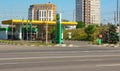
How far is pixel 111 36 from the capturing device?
77.5 meters

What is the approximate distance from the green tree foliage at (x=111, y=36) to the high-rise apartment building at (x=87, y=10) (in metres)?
62.8

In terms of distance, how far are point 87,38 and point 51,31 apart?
11644 mm

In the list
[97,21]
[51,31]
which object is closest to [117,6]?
[51,31]

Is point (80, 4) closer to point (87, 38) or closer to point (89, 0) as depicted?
point (89, 0)

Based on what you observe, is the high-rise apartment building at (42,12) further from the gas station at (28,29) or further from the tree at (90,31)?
the tree at (90,31)

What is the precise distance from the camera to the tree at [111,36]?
76.6m

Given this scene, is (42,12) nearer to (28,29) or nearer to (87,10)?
(87,10)

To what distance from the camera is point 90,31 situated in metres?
94.2

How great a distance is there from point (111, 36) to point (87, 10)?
68241mm

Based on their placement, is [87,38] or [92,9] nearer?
[87,38]

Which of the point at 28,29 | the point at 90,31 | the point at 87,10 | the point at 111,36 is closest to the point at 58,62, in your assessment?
the point at 111,36

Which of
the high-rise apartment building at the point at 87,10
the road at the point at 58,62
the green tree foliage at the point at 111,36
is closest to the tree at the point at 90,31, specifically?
the green tree foliage at the point at 111,36

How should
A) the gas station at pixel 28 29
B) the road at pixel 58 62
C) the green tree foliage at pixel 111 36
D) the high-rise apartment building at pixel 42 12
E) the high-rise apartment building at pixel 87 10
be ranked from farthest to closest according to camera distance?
the high-rise apartment building at pixel 42 12
the high-rise apartment building at pixel 87 10
the gas station at pixel 28 29
the green tree foliage at pixel 111 36
the road at pixel 58 62

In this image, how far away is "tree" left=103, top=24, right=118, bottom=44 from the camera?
76562mm
